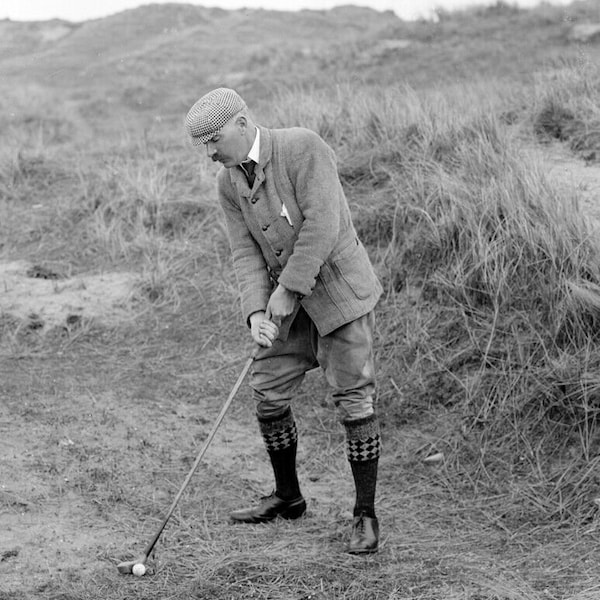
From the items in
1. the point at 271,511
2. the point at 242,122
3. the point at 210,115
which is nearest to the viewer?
the point at 210,115

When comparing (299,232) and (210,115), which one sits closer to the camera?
(210,115)

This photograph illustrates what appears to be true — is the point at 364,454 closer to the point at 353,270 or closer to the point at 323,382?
the point at 353,270

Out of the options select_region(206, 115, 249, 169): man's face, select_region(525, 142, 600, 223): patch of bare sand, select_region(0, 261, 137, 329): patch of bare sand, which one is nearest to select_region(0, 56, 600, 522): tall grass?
select_region(525, 142, 600, 223): patch of bare sand

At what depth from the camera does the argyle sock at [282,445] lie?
377cm

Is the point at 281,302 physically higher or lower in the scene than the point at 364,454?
higher

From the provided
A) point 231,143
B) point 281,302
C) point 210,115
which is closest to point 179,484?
point 281,302

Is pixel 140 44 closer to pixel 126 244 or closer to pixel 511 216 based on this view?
pixel 126 244

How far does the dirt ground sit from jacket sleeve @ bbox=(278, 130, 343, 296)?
1.09 meters

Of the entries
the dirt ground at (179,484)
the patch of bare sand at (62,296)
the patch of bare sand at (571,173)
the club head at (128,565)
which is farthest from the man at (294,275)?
the patch of bare sand at (62,296)

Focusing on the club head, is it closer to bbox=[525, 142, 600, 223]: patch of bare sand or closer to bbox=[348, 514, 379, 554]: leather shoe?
bbox=[348, 514, 379, 554]: leather shoe

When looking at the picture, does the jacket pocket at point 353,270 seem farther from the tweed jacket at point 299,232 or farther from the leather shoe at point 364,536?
the leather shoe at point 364,536

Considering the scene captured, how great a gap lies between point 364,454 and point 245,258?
903mm

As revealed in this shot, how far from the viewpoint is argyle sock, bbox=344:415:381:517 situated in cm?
357

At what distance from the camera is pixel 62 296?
644cm
